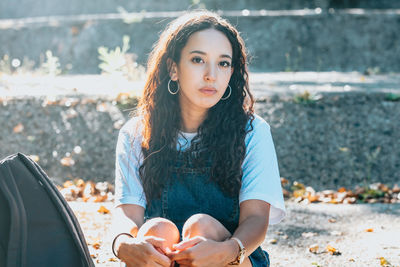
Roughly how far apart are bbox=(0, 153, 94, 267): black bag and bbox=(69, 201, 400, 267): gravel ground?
1188 mm

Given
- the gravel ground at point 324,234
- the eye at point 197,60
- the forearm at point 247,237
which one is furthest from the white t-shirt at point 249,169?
the gravel ground at point 324,234

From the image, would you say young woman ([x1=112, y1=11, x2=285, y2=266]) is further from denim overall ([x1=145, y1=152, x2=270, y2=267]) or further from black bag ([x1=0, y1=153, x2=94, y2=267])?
black bag ([x1=0, y1=153, x2=94, y2=267])

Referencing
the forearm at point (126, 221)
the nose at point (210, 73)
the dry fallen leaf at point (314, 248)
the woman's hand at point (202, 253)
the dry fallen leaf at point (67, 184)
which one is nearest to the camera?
the woman's hand at point (202, 253)

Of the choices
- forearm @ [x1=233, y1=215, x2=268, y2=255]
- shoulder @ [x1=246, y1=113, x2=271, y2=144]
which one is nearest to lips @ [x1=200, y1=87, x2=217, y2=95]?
shoulder @ [x1=246, y1=113, x2=271, y2=144]

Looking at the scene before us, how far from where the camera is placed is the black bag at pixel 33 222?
6.46 ft

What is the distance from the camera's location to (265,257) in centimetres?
258

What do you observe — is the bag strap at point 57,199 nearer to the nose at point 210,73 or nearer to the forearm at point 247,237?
the forearm at point 247,237

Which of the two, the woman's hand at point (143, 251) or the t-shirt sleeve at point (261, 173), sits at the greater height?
the t-shirt sleeve at point (261, 173)

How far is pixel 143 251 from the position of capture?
2.19 m

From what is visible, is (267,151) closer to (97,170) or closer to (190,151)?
(190,151)

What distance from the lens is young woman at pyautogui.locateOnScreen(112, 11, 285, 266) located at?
2514 mm

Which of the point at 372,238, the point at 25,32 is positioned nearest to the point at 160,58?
the point at 372,238

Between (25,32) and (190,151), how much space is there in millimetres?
7460

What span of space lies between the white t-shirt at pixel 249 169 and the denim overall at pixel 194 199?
0.10 meters
